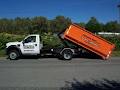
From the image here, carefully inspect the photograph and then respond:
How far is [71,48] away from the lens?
68.7 ft

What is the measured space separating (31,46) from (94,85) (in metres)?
11.0

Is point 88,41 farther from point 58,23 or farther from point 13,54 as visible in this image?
point 58,23

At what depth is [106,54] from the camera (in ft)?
66.4

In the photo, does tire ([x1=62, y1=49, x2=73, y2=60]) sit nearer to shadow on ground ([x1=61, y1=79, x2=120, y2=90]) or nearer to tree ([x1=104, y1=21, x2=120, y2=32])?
shadow on ground ([x1=61, y1=79, x2=120, y2=90])

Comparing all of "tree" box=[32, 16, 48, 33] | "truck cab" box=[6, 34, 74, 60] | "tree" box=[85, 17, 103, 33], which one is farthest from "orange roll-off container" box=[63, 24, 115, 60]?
"tree" box=[32, 16, 48, 33]

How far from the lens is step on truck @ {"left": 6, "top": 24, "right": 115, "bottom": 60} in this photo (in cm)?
2031

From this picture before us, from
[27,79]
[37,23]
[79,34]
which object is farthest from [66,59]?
[37,23]

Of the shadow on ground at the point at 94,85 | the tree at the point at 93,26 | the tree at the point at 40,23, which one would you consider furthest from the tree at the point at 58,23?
the shadow on ground at the point at 94,85

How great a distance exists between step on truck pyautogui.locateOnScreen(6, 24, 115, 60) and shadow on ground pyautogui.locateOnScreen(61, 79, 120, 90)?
8.87 metres

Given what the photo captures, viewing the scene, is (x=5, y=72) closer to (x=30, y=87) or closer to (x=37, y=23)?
(x=30, y=87)

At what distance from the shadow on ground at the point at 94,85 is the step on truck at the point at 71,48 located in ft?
29.1

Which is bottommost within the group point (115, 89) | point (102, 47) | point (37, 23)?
point (115, 89)

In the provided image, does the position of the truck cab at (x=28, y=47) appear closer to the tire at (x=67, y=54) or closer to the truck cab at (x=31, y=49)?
the truck cab at (x=31, y=49)

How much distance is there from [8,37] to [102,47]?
14.5 meters
